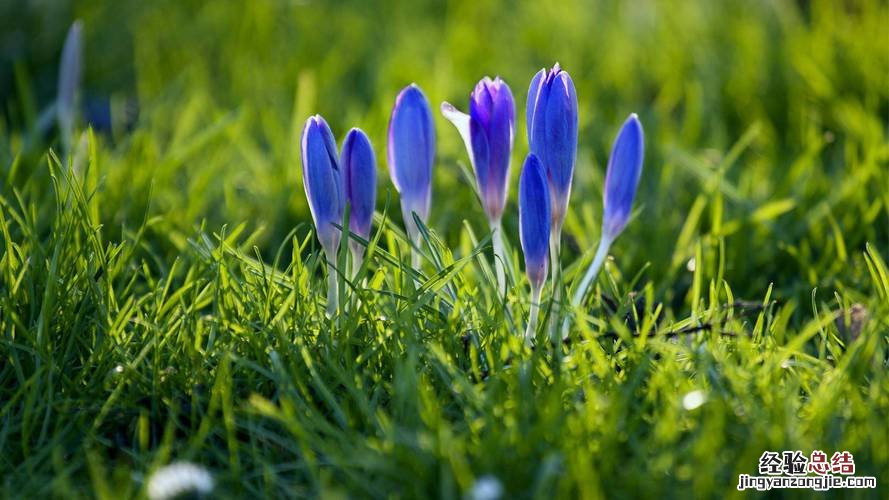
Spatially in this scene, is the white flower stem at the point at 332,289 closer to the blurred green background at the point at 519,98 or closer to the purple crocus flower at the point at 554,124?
the purple crocus flower at the point at 554,124

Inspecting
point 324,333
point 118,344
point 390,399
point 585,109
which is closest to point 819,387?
point 390,399

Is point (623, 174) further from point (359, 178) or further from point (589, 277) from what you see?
point (359, 178)

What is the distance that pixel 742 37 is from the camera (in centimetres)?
397

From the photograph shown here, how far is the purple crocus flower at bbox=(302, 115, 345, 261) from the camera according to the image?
1.82 meters

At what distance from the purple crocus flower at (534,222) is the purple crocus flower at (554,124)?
0.23ft

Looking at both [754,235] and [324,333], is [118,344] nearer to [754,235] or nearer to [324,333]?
[324,333]

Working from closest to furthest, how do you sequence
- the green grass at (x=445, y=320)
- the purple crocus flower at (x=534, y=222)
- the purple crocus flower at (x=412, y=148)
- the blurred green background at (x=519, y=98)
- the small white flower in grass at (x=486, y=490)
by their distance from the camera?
the small white flower in grass at (x=486, y=490) < the green grass at (x=445, y=320) < the purple crocus flower at (x=534, y=222) < the purple crocus flower at (x=412, y=148) < the blurred green background at (x=519, y=98)

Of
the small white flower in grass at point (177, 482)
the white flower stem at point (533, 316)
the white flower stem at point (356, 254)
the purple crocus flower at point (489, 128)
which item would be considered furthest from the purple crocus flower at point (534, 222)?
the small white flower in grass at point (177, 482)

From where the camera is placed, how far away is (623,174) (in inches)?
77.2

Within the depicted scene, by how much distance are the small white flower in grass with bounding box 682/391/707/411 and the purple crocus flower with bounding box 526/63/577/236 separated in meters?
0.47

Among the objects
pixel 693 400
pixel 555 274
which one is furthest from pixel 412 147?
pixel 693 400

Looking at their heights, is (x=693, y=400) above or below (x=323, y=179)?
below

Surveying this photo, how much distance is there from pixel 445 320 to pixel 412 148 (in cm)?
33

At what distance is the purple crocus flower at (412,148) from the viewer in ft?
6.21
